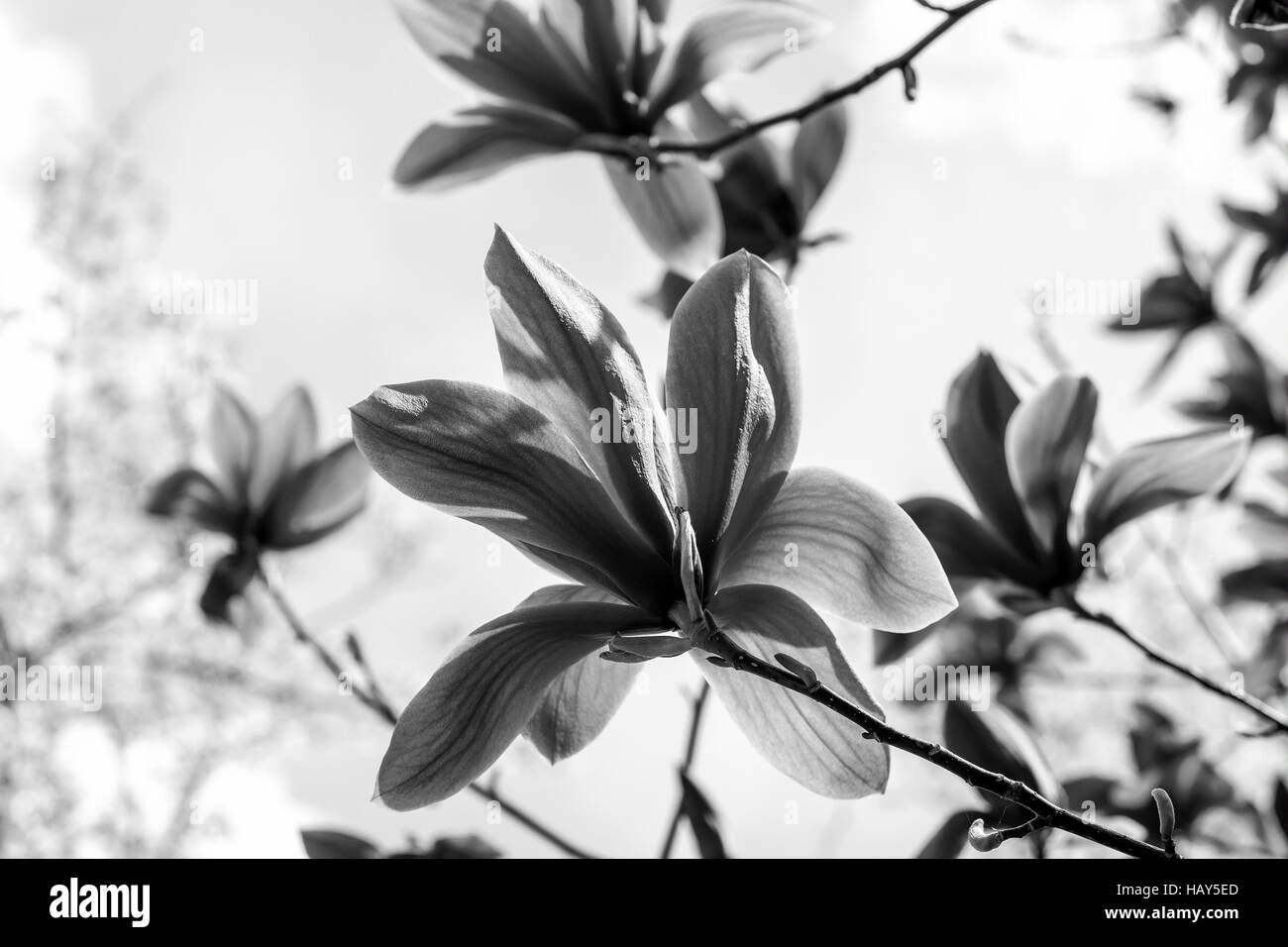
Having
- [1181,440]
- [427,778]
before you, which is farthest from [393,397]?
[1181,440]

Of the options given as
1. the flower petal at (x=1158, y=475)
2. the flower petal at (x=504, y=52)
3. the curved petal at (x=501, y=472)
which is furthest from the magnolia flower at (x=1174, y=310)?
the curved petal at (x=501, y=472)

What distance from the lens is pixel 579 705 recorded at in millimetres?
574

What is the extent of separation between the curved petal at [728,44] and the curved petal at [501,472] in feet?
1.73

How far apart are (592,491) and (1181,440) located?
500 mm

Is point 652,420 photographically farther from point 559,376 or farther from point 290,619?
point 290,619

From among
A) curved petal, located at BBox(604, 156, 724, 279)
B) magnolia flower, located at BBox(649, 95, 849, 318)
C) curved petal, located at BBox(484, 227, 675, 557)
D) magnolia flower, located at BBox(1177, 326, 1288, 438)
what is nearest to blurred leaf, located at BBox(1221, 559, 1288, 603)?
magnolia flower, located at BBox(1177, 326, 1288, 438)

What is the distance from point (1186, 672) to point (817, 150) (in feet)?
2.02

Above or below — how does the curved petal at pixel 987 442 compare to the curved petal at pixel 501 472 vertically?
below

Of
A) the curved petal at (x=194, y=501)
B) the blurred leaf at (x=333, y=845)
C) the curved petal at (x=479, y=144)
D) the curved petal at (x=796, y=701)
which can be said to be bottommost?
the blurred leaf at (x=333, y=845)

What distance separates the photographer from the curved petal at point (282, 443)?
126 centimetres

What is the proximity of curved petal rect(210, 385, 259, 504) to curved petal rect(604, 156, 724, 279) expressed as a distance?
607mm

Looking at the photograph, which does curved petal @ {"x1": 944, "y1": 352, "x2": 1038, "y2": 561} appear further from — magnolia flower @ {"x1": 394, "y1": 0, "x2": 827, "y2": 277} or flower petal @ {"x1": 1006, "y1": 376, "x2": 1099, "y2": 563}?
magnolia flower @ {"x1": 394, "y1": 0, "x2": 827, "y2": 277}

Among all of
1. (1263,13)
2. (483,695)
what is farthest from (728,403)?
(1263,13)

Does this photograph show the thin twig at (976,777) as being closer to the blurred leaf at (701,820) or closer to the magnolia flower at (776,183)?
the blurred leaf at (701,820)
